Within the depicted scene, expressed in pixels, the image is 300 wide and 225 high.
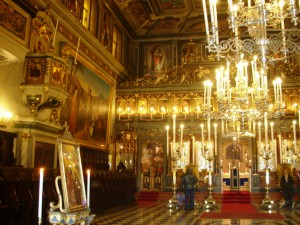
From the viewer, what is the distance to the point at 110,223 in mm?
9680

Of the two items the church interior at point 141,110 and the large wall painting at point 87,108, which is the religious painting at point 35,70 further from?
the large wall painting at point 87,108

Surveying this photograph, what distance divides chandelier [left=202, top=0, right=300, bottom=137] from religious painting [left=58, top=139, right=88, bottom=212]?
9.75ft

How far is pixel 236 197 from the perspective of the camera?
1775 cm

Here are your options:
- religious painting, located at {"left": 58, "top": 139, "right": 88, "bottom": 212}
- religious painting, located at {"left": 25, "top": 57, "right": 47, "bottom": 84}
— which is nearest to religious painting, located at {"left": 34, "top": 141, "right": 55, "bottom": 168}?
religious painting, located at {"left": 25, "top": 57, "right": 47, "bottom": 84}

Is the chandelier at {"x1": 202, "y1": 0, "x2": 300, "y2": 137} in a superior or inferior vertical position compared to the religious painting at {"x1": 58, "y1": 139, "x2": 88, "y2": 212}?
superior

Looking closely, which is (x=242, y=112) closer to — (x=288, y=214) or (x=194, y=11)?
(x=288, y=214)

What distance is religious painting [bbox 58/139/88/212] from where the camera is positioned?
15.5 feet

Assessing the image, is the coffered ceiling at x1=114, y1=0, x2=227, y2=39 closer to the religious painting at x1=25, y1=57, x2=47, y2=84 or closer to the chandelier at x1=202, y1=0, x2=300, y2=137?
the religious painting at x1=25, y1=57, x2=47, y2=84

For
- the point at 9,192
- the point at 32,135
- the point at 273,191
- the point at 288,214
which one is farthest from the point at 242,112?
the point at 273,191

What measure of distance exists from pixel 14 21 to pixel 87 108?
7.15 m

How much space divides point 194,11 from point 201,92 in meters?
5.01

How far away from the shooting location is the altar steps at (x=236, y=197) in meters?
17.3

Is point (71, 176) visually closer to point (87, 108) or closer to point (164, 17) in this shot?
point (87, 108)

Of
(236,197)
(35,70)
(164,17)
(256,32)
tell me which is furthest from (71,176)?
(164,17)
